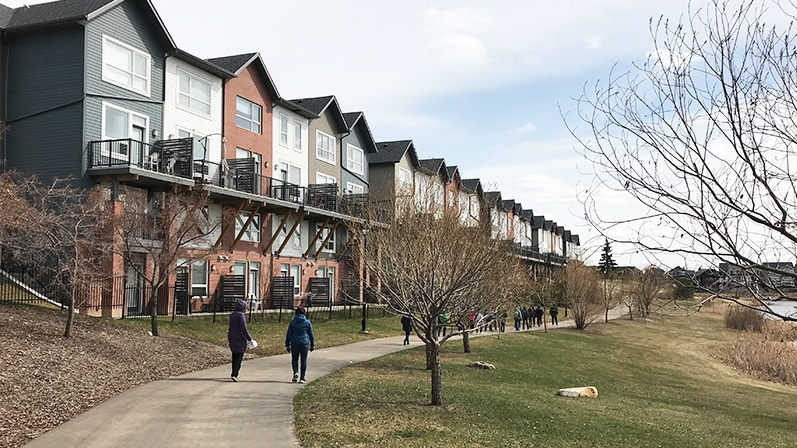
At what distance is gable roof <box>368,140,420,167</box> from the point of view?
48688 mm

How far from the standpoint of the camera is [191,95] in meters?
30.5

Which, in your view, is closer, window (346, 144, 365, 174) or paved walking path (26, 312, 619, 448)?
paved walking path (26, 312, 619, 448)

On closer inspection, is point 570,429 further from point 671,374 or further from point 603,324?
point 603,324

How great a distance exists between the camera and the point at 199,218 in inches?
902

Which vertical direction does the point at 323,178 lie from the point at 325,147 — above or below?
below

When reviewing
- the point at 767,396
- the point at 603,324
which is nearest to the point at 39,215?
the point at 767,396

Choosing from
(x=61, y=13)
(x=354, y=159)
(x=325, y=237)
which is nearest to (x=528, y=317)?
(x=325, y=237)

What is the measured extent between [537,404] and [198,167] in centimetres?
1979

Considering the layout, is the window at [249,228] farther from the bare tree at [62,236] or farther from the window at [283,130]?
the bare tree at [62,236]

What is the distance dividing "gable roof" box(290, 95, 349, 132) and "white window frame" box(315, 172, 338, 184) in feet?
10.9

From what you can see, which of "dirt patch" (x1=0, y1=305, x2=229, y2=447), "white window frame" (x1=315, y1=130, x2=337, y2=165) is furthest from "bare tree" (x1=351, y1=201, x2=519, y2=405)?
"white window frame" (x1=315, y1=130, x2=337, y2=165)

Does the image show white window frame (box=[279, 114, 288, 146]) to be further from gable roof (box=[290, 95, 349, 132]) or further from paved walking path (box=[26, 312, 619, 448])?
paved walking path (box=[26, 312, 619, 448])

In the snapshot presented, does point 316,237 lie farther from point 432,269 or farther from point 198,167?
point 432,269

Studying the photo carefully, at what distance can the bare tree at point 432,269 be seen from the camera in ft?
45.8
